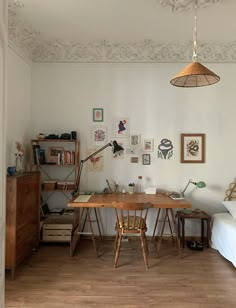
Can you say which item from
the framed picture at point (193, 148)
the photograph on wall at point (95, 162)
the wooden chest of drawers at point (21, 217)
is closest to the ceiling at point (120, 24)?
the framed picture at point (193, 148)

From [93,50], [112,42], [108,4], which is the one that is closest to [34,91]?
[93,50]

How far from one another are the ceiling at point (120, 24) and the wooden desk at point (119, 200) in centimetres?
226

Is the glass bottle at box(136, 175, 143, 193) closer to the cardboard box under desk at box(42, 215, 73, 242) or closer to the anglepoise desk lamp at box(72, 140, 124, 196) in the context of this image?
the anglepoise desk lamp at box(72, 140, 124, 196)

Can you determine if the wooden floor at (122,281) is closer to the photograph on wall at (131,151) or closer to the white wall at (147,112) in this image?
the white wall at (147,112)

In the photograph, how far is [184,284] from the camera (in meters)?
2.49

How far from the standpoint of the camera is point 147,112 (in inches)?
148

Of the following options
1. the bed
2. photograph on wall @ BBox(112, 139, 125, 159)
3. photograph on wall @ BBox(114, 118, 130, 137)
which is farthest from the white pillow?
photograph on wall @ BBox(114, 118, 130, 137)

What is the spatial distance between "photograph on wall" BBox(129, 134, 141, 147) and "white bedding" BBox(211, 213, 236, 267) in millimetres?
1585

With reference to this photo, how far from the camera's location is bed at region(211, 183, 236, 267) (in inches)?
112

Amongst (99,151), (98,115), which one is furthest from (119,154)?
(98,115)

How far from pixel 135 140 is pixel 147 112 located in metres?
0.49

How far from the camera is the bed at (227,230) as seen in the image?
2856 millimetres

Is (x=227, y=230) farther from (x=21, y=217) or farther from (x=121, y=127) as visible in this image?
(x=21, y=217)

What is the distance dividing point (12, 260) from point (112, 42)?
10.7 feet
